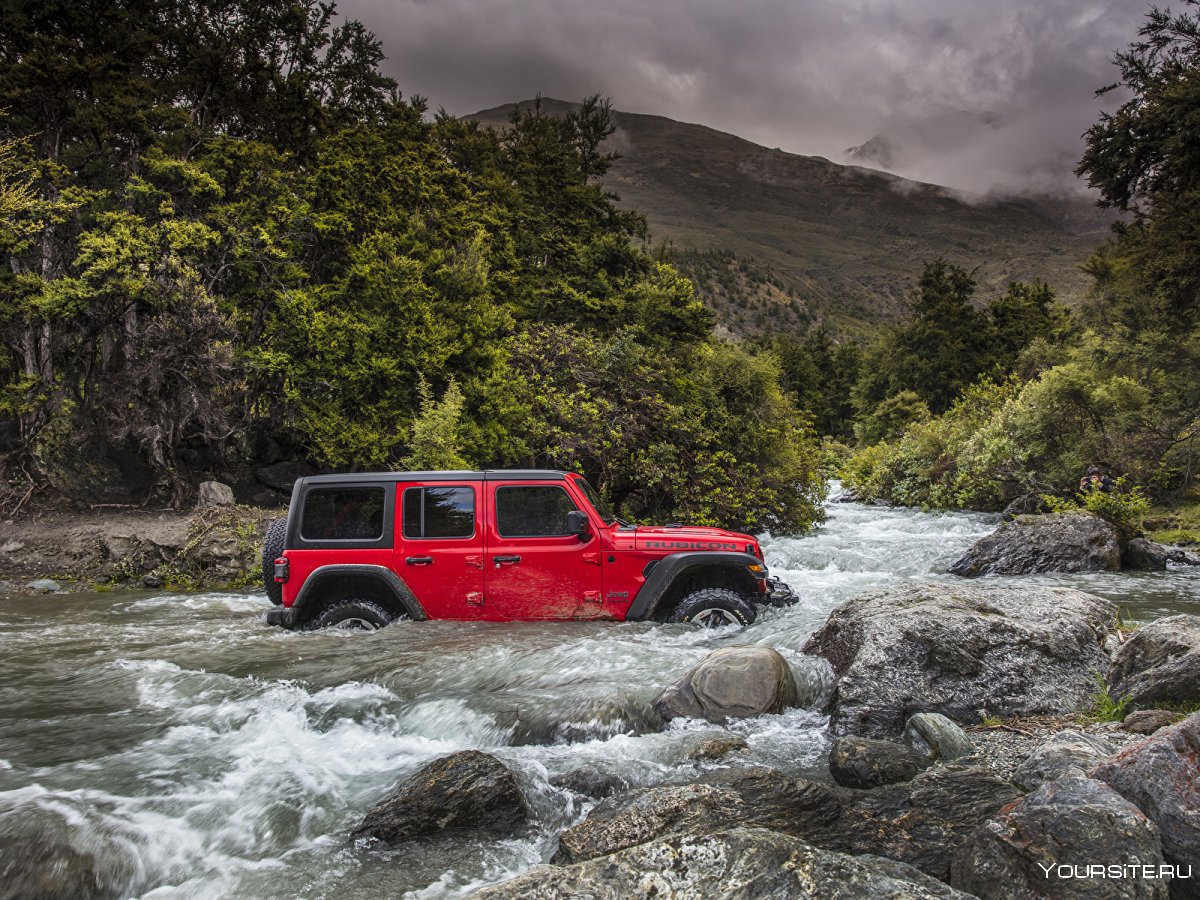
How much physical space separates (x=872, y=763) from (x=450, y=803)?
9.09 feet

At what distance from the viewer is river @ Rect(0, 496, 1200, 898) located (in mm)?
4074

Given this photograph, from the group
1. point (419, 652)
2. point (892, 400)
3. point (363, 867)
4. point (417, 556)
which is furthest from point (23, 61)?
point (892, 400)

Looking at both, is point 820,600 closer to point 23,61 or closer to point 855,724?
point 855,724

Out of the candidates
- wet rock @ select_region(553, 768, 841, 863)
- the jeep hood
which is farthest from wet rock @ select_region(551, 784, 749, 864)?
the jeep hood

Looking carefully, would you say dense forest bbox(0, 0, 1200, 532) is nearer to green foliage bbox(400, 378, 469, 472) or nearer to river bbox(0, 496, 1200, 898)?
green foliage bbox(400, 378, 469, 472)

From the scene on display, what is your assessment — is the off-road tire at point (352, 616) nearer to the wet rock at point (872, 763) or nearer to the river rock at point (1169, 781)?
the wet rock at point (872, 763)

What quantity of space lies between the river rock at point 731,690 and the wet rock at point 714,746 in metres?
0.45

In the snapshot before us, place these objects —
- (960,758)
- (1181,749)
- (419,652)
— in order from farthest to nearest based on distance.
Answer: (419,652) < (960,758) < (1181,749)

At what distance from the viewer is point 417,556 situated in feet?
26.7

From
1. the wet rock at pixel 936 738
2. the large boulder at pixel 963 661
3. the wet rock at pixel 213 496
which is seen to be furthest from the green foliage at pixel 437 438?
the wet rock at pixel 936 738

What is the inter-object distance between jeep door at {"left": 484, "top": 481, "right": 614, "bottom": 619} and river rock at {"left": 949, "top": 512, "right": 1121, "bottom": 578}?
28.2 feet

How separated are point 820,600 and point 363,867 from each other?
802 centimetres

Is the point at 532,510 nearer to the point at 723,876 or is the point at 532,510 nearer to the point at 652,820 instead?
the point at 652,820

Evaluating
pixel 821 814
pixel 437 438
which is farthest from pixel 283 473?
pixel 821 814
